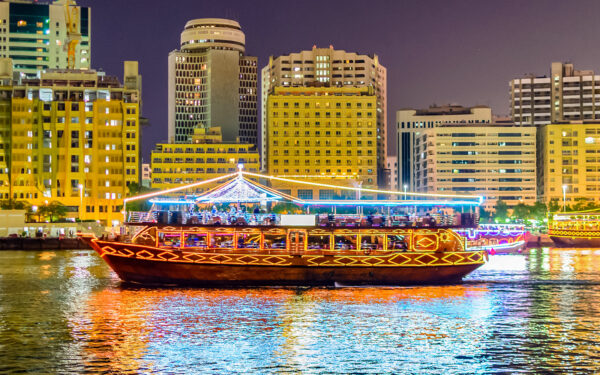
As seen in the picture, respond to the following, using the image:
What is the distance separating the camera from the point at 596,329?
34.7 metres

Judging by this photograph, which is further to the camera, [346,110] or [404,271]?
[346,110]

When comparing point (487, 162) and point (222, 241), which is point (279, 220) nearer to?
point (222, 241)

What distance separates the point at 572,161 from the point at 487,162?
18.1 meters

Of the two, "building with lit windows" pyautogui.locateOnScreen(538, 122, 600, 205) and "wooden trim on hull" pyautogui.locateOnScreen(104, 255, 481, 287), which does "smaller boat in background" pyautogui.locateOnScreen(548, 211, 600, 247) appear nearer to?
"wooden trim on hull" pyautogui.locateOnScreen(104, 255, 481, 287)

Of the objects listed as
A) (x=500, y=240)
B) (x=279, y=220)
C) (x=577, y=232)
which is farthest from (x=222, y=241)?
(x=577, y=232)

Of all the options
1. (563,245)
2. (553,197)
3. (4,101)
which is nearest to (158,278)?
(563,245)

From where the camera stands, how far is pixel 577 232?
330ft

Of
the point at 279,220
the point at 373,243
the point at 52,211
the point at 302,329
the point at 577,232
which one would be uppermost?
the point at 52,211

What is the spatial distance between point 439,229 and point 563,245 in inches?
2346

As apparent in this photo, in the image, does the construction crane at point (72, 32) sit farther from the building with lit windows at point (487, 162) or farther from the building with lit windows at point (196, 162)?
the building with lit windows at point (487, 162)

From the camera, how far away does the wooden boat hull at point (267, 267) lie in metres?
47.1

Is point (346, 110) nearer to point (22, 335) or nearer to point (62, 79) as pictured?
point (62, 79)

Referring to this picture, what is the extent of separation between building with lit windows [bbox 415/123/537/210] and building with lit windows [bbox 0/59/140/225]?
2813 inches

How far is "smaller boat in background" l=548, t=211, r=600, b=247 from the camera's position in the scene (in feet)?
328
